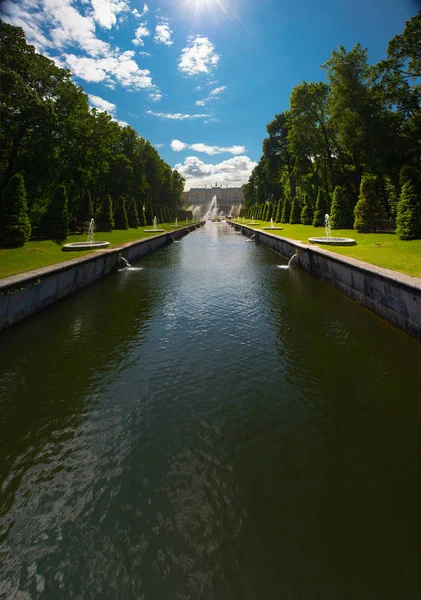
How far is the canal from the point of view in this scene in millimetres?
1983

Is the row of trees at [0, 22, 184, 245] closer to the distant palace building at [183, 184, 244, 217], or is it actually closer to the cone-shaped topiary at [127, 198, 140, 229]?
the cone-shaped topiary at [127, 198, 140, 229]

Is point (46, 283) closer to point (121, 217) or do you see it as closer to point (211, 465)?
point (211, 465)

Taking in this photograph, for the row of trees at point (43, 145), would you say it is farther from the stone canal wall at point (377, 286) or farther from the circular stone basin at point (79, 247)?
the stone canal wall at point (377, 286)

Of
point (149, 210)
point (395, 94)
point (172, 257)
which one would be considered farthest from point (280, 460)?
point (149, 210)

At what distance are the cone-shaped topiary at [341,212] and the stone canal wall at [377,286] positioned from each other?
1396 centimetres

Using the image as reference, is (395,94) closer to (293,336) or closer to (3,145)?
(293,336)

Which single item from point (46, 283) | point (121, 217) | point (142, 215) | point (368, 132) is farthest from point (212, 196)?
point (46, 283)

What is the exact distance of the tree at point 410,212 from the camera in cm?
1404

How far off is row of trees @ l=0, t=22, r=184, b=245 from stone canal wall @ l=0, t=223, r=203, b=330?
586 cm

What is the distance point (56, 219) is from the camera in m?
18.9

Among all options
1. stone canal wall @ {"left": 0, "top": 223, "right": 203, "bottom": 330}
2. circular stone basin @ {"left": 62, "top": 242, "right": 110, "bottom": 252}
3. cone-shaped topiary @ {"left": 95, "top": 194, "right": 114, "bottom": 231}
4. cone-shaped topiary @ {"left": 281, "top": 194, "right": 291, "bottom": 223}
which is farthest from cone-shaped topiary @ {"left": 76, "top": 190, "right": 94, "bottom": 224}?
cone-shaped topiary @ {"left": 281, "top": 194, "right": 291, "bottom": 223}

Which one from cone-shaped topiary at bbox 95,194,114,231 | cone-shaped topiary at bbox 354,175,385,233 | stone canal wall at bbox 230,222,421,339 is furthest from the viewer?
cone-shaped topiary at bbox 95,194,114,231

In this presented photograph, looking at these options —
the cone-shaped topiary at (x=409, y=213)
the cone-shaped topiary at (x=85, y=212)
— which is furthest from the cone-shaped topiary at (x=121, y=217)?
the cone-shaped topiary at (x=409, y=213)

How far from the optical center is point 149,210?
42625mm
